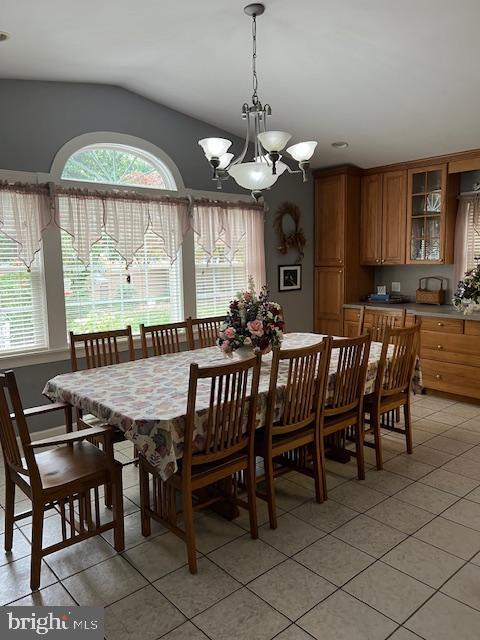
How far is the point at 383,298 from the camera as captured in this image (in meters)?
5.77

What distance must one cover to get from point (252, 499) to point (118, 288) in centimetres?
255

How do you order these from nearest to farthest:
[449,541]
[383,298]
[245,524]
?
1. [449,541]
2. [245,524]
3. [383,298]

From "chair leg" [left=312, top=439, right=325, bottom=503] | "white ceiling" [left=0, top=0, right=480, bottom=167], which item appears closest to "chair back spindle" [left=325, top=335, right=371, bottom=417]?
"chair leg" [left=312, top=439, right=325, bottom=503]

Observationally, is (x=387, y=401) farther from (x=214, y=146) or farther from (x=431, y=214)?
(x=431, y=214)

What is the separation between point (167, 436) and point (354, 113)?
3.43 meters

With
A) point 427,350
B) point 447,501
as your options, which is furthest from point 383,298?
point 447,501

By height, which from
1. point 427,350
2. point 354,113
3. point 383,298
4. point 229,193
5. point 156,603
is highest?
point 354,113

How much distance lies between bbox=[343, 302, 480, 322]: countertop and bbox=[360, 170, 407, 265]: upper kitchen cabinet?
494 millimetres

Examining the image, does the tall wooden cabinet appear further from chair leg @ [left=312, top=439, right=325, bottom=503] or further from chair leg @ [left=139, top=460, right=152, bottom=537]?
chair leg @ [left=139, top=460, right=152, bottom=537]

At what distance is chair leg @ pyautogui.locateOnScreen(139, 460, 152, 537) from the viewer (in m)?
2.59

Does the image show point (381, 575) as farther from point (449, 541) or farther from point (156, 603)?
point (156, 603)

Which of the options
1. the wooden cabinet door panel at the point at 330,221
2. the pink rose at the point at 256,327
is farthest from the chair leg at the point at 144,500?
the wooden cabinet door panel at the point at 330,221

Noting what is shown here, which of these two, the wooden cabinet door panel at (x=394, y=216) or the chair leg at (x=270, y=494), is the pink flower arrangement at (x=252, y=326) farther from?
the wooden cabinet door panel at (x=394, y=216)

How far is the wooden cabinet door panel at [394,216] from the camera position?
5.40m
